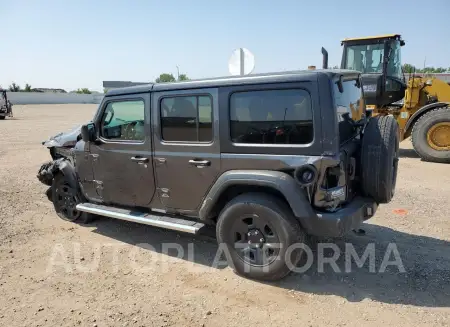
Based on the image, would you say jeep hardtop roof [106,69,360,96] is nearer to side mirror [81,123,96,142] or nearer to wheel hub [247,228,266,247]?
side mirror [81,123,96,142]

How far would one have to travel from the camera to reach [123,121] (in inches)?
171

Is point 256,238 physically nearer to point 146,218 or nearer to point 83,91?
point 146,218

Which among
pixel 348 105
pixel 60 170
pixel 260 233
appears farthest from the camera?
pixel 60 170

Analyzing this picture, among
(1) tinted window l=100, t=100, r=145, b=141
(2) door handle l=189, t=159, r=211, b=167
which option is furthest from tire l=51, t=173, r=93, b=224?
(2) door handle l=189, t=159, r=211, b=167

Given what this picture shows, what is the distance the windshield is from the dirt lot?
5827mm

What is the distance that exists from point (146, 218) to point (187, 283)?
3.17 feet

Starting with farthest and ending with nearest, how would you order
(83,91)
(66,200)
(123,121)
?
(83,91) < (66,200) < (123,121)

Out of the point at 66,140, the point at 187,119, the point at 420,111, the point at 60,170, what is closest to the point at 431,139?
the point at 420,111

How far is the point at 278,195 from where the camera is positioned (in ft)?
11.1

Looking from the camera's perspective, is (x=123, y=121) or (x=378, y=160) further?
(x=123, y=121)

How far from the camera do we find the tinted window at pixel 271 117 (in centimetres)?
316

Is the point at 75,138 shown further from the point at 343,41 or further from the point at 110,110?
the point at 343,41

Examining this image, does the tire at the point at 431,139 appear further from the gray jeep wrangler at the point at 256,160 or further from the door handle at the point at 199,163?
the door handle at the point at 199,163

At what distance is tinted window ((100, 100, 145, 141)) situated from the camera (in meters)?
4.13
